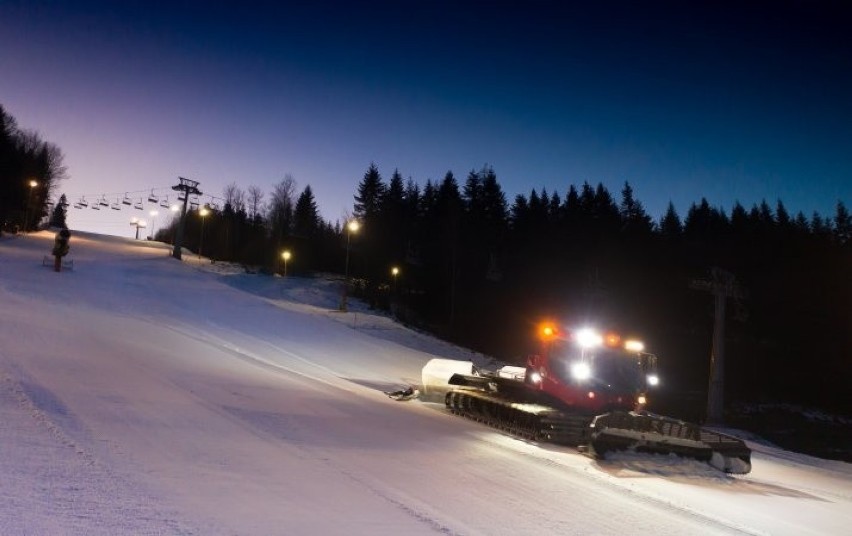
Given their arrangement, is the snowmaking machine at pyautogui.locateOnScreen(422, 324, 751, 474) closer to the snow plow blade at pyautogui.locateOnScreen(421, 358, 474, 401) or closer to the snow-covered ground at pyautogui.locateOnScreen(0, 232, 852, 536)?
the snow-covered ground at pyautogui.locateOnScreen(0, 232, 852, 536)

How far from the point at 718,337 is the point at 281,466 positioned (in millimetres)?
27622

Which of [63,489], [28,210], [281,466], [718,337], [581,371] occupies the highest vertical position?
[28,210]

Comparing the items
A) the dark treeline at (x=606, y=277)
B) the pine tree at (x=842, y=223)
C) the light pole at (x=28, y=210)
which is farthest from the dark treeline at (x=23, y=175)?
the pine tree at (x=842, y=223)

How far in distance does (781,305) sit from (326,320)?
154 ft

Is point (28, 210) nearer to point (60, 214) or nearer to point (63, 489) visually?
point (60, 214)

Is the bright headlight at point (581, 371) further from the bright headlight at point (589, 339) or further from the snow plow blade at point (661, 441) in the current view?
the snow plow blade at point (661, 441)

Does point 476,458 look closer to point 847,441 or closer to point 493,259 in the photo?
point 847,441

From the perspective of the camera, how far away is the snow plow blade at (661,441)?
12.6m

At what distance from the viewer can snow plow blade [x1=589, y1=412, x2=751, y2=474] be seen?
12.6 metres

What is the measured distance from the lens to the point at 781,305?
61906 mm

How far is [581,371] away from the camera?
48.0ft

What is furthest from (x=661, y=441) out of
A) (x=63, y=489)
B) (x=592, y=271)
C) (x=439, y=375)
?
(x=592, y=271)

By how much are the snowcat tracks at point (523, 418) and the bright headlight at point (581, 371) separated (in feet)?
3.23

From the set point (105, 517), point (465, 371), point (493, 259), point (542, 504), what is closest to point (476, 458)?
point (542, 504)
